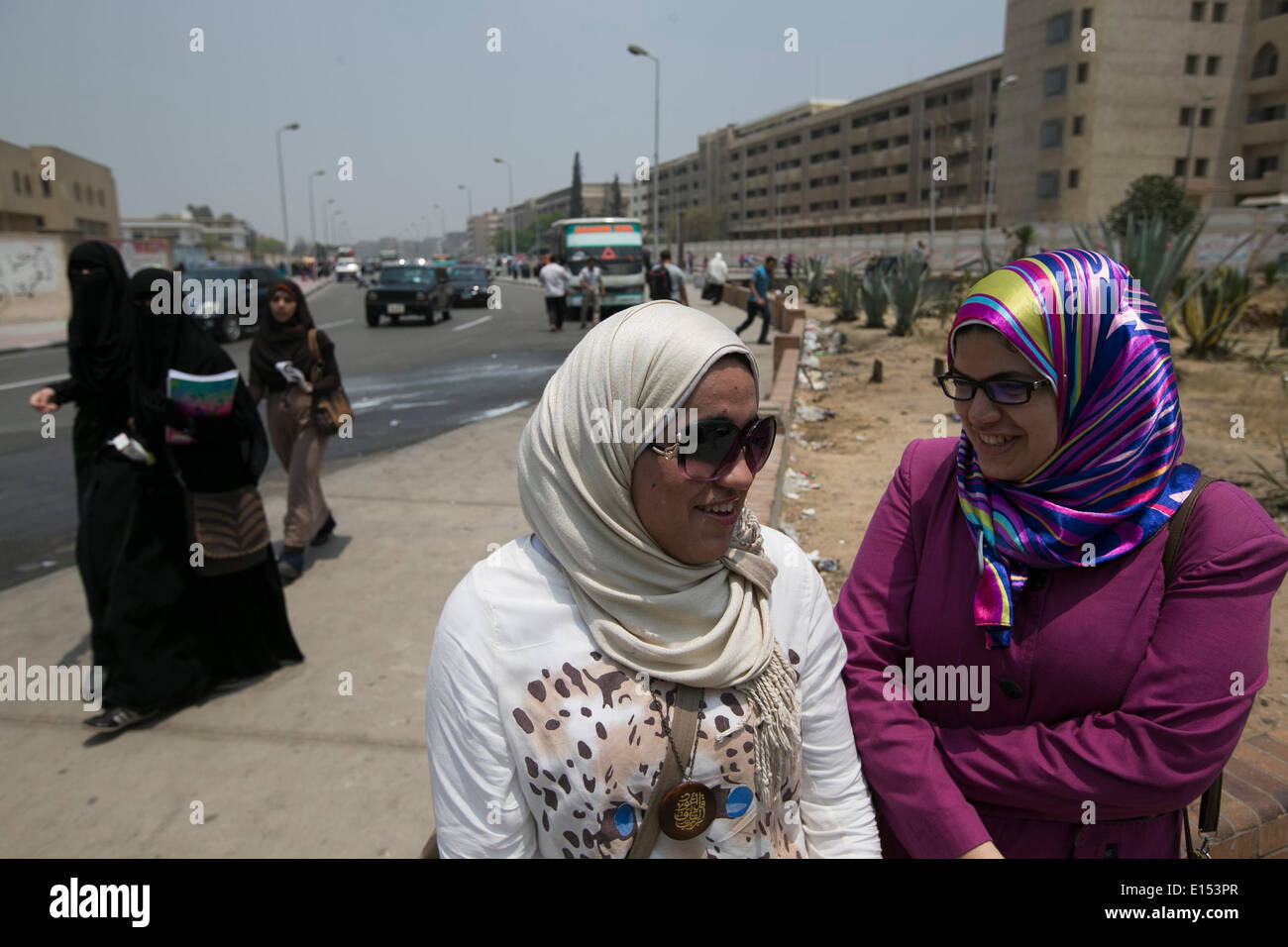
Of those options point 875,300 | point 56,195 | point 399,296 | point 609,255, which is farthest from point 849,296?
point 56,195

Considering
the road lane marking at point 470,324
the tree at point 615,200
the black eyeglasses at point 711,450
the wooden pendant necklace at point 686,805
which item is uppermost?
the tree at point 615,200

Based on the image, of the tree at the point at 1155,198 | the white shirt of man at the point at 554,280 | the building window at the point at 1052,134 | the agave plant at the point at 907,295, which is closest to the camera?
the agave plant at the point at 907,295

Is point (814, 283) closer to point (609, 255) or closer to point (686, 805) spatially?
point (609, 255)

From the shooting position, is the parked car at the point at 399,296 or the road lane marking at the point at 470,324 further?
the parked car at the point at 399,296

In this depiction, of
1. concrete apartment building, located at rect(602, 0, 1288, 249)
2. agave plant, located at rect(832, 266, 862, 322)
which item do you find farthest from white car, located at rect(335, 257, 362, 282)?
agave plant, located at rect(832, 266, 862, 322)

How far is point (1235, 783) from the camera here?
233cm

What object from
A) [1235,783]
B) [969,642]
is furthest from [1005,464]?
[1235,783]

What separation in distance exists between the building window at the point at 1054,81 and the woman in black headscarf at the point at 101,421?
67202 millimetres

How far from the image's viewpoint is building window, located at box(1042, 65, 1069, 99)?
58.2m

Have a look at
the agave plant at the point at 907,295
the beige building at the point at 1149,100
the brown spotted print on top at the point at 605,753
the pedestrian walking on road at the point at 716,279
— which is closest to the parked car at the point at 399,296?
the pedestrian walking on road at the point at 716,279

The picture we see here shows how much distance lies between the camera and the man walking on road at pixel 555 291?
65.7 ft

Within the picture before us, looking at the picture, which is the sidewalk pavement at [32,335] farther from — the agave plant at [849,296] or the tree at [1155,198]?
the tree at [1155,198]

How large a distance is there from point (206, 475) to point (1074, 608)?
3.44 meters

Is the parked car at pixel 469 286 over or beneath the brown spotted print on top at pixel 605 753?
over
